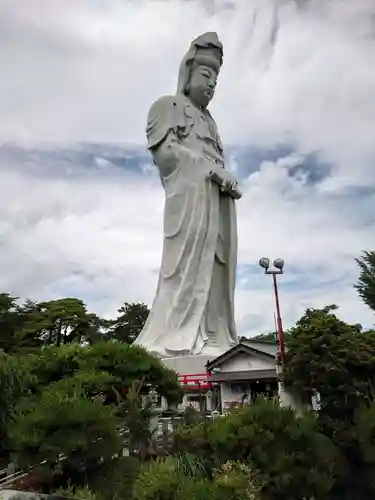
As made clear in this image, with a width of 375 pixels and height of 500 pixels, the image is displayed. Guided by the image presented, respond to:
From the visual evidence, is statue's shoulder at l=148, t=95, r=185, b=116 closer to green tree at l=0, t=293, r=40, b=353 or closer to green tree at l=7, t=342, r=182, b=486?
green tree at l=7, t=342, r=182, b=486

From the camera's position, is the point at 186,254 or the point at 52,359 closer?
the point at 52,359

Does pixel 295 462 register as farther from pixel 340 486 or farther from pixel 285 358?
pixel 285 358

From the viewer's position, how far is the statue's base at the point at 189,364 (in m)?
14.3

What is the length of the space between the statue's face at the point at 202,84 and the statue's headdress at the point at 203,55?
0.14m

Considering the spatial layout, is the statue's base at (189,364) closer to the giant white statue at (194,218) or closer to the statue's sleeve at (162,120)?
the giant white statue at (194,218)

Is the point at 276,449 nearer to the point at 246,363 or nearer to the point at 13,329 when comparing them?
the point at 246,363

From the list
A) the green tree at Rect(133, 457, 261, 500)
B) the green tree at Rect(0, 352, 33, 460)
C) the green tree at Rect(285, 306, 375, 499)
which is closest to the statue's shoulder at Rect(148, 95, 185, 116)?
the green tree at Rect(0, 352, 33, 460)

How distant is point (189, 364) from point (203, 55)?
834 centimetres

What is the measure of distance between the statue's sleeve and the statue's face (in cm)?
71

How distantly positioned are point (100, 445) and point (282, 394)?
3244mm

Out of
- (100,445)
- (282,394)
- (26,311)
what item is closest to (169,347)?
(282,394)

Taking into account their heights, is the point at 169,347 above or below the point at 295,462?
above

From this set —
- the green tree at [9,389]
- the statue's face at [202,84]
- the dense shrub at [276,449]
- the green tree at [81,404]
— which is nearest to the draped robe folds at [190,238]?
the statue's face at [202,84]

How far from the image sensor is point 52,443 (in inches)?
297
